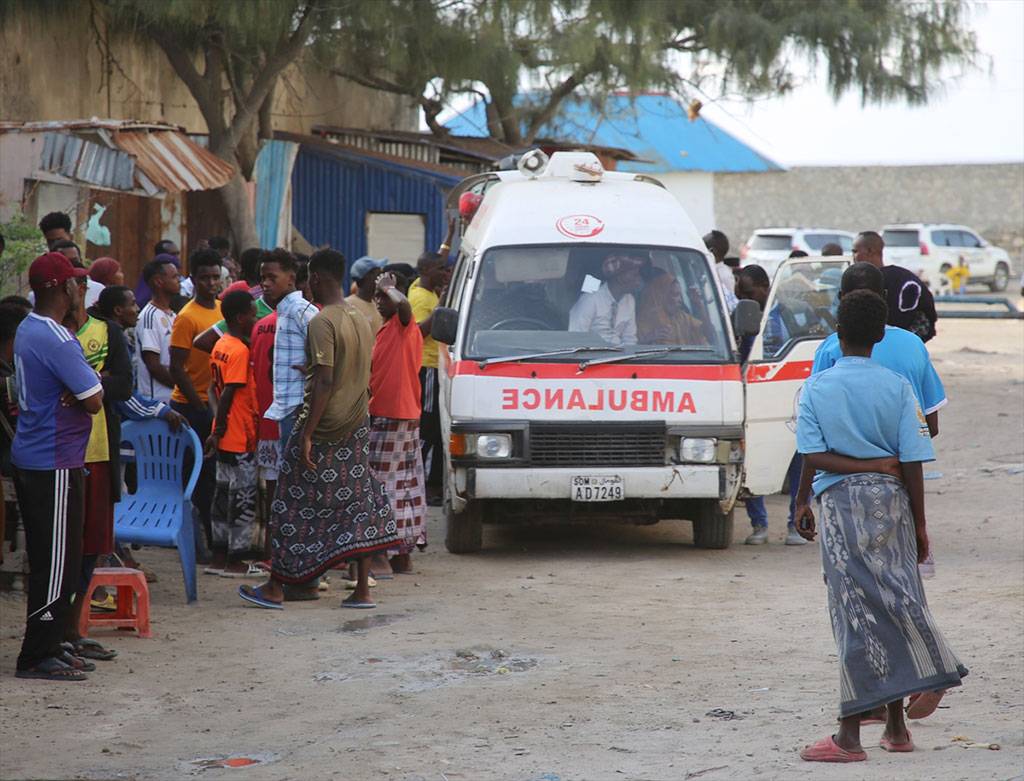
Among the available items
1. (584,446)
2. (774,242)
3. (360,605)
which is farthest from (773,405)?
(774,242)

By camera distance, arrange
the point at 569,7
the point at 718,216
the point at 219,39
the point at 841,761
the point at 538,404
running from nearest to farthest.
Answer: the point at 841,761 → the point at 538,404 → the point at 219,39 → the point at 569,7 → the point at 718,216

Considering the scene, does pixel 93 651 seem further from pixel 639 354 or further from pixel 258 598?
pixel 639 354

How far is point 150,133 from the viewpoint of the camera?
1427cm

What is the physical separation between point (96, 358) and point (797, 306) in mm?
5225

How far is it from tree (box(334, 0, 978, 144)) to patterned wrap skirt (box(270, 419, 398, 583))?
35.9 ft

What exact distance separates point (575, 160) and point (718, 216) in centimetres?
4267

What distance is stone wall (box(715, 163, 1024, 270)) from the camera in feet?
164

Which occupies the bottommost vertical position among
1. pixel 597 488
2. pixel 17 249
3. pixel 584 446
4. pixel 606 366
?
pixel 597 488

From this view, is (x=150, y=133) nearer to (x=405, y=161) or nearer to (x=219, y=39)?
(x=219, y=39)

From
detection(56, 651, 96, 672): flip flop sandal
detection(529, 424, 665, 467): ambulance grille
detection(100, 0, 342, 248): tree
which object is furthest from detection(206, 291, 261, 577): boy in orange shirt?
detection(100, 0, 342, 248): tree

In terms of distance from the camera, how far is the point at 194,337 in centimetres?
865

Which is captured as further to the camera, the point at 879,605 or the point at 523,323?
the point at 523,323

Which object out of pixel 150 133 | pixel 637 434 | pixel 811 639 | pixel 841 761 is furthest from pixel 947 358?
pixel 841 761

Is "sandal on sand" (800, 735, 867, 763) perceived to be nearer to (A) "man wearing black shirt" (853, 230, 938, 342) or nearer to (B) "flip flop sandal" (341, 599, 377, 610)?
(B) "flip flop sandal" (341, 599, 377, 610)
